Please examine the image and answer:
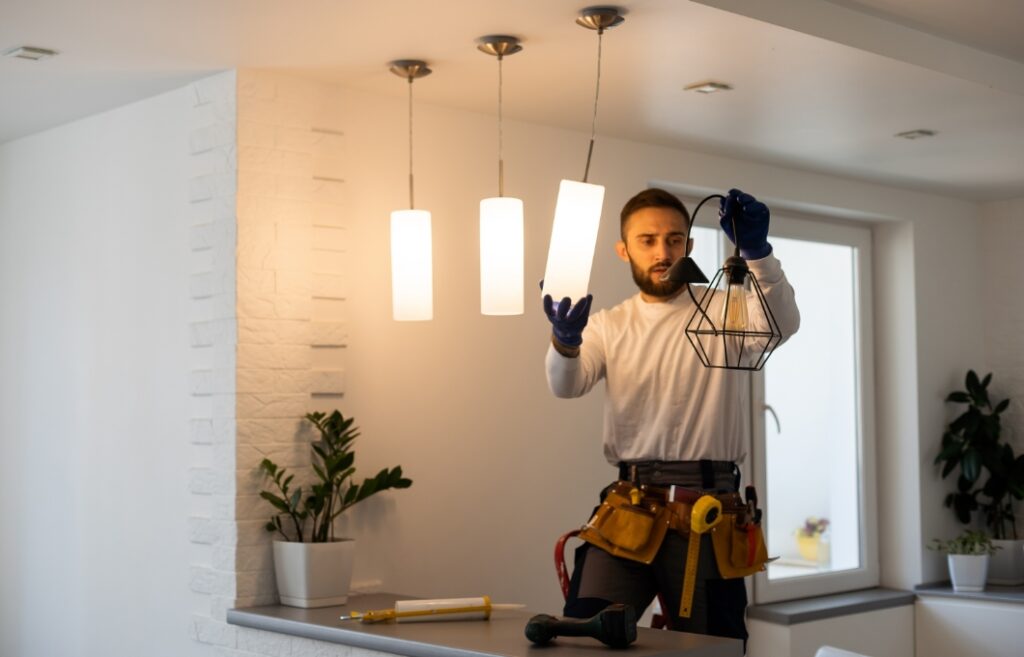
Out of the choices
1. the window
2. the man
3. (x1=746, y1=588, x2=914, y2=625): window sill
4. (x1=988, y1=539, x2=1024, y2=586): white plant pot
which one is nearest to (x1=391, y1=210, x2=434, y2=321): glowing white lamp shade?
the man

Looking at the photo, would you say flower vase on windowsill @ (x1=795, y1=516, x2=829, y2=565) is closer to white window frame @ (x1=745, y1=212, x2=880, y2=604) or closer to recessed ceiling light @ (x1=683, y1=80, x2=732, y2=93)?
white window frame @ (x1=745, y1=212, x2=880, y2=604)

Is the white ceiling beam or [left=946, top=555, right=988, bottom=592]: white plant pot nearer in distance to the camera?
the white ceiling beam

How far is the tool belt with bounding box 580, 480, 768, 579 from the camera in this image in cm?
295

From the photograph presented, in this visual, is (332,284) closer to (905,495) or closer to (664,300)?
(664,300)

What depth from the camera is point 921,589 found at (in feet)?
18.0

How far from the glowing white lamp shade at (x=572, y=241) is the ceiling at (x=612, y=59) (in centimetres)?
43

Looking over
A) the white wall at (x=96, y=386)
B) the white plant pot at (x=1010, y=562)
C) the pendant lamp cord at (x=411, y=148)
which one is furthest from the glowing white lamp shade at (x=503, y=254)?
the white plant pot at (x=1010, y=562)

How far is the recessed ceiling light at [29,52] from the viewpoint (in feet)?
11.0

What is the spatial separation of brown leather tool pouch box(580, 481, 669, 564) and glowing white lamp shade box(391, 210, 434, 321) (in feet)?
2.68

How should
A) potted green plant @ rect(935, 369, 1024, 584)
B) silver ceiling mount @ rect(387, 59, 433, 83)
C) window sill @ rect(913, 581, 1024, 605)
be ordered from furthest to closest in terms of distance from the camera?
potted green plant @ rect(935, 369, 1024, 584) → window sill @ rect(913, 581, 1024, 605) → silver ceiling mount @ rect(387, 59, 433, 83)

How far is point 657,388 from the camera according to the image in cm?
303

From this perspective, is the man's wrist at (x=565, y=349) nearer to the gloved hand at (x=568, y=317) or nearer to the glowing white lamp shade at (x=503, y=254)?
the gloved hand at (x=568, y=317)

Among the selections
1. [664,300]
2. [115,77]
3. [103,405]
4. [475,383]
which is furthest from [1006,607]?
[115,77]

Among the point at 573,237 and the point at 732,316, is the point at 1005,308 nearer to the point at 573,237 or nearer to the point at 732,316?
the point at 573,237
